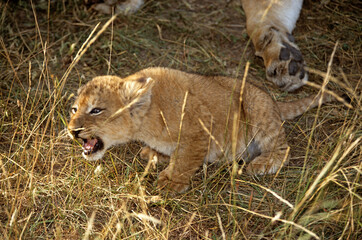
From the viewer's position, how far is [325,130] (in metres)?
2.98

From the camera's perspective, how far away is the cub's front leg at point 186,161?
101 inches

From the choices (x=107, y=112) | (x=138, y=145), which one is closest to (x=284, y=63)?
(x=138, y=145)

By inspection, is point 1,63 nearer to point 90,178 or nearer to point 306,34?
point 90,178

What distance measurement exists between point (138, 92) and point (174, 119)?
0.29 metres

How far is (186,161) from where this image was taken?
102 inches

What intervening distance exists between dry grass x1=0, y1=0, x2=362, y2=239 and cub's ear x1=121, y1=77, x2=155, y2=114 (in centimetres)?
33

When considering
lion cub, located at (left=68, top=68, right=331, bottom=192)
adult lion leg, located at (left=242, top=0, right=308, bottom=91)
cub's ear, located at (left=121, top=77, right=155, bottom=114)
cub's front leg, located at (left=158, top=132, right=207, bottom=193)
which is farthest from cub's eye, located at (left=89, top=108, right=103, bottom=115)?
adult lion leg, located at (left=242, top=0, right=308, bottom=91)

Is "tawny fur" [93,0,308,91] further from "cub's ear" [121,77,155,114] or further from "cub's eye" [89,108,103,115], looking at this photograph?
"cub's eye" [89,108,103,115]

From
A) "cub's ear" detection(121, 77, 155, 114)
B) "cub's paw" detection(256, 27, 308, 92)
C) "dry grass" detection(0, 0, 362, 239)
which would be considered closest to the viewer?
"dry grass" detection(0, 0, 362, 239)

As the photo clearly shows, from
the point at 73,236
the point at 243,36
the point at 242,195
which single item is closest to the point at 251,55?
the point at 243,36

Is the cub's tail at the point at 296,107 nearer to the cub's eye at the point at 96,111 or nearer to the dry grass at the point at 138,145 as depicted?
the dry grass at the point at 138,145

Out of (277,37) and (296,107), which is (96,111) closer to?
(296,107)

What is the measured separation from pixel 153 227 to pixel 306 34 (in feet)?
7.62

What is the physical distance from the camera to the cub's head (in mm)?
2473
